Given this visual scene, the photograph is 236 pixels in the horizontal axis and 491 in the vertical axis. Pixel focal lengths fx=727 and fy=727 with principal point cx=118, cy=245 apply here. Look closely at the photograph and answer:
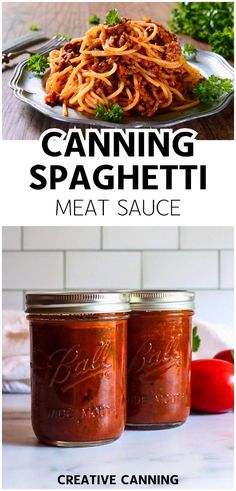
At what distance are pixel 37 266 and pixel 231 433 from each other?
1197 mm

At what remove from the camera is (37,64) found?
45.9 inches

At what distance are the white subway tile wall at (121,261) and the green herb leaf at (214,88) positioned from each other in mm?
1029

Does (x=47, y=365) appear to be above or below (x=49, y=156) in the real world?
below

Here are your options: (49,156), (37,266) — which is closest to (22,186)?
(49,156)

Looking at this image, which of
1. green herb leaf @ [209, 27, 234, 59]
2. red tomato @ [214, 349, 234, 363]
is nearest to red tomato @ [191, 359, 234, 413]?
red tomato @ [214, 349, 234, 363]

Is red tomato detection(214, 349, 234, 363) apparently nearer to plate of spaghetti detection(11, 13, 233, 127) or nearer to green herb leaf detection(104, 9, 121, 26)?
plate of spaghetti detection(11, 13, 233, 127)

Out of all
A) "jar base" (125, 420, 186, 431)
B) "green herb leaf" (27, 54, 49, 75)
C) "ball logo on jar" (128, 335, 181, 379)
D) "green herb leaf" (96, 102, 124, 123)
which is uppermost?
"green herb leaf" (27, 54, 49, 75)

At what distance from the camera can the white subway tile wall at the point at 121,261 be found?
2123 mm

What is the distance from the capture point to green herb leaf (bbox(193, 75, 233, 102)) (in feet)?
3.63

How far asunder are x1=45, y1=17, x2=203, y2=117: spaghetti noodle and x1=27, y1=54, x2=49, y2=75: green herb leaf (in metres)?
0.01

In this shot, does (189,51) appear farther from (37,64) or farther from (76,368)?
(76,368)

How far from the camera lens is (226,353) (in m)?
1.33

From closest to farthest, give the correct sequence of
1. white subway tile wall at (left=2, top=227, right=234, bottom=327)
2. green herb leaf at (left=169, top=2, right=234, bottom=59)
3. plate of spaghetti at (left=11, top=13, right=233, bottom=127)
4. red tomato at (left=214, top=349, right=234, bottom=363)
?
plate of spaghetti at (left=11, top=13, right=233, bottom=127), green herb leaf at (left=169, top=2, right=234, bottom=59), red tomato at (left=214, top=349, right=234, bottom=363), white subway tile wall at (left=2, top=227, right=234, bottom=327)

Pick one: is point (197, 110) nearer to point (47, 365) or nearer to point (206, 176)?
point (206, 176)
